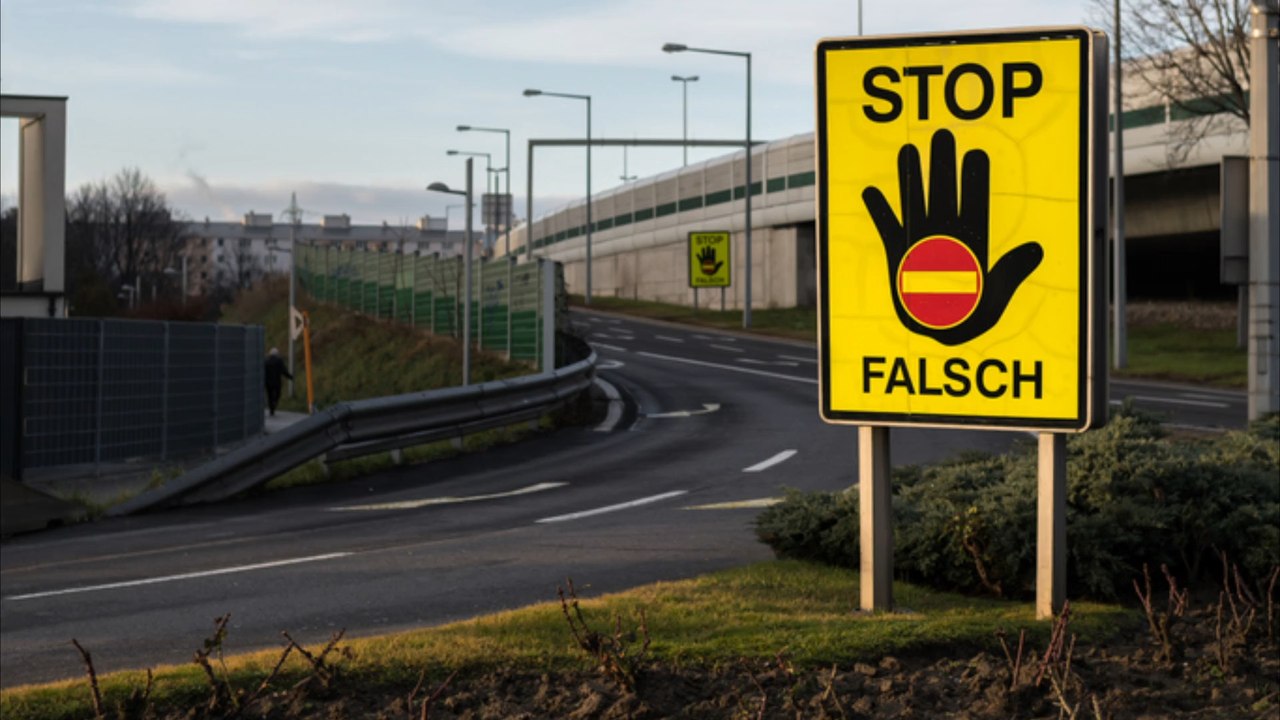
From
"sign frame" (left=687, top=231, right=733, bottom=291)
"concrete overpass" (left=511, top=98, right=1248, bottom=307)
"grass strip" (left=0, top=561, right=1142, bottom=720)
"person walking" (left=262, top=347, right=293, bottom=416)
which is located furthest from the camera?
"sign frame" (left=687, top=231, right=733, bottom=291)

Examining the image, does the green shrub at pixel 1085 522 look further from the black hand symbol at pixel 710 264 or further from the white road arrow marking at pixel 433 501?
the black hand symbol at pixel 710 264

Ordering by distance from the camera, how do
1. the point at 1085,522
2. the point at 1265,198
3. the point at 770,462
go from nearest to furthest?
the point at 1085,522
the point at 1265,198
the point at 770,462

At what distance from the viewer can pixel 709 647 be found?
6.32 m

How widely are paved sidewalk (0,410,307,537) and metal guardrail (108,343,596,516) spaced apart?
0.46m

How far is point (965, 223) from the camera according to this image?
7426mm

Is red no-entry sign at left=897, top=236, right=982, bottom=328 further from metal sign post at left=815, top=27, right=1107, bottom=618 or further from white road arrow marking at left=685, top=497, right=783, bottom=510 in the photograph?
white road arrow marking at left=685, top=497, right=783, bottom=510

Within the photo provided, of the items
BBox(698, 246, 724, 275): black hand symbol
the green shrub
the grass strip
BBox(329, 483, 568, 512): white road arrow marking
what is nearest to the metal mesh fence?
BBox(329, 483, 568, 512): white road arrow marking

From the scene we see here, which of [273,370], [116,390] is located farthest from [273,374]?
[116,390]

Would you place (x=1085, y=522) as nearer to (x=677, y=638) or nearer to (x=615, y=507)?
(x=677, y=638)

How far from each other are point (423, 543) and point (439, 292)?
90.7 ft

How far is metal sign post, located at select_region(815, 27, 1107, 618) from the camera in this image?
287 inches

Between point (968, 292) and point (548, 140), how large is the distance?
4456cm

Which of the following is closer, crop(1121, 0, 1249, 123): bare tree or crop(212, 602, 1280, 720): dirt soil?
crop(212, 602, 1280, 720): dirt soil

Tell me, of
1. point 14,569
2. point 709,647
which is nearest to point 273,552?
point 14,569
